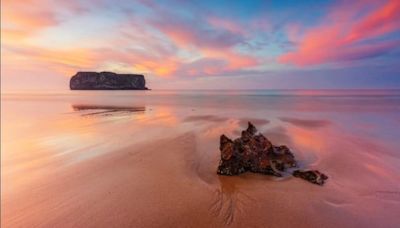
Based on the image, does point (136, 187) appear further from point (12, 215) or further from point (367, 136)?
point (367, 136)

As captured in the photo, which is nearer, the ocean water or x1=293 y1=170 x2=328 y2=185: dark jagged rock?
the ocean water

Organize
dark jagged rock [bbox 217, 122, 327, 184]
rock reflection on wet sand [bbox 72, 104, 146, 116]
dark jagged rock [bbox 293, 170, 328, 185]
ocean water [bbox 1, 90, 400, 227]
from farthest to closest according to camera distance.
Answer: rock reflection on wet sand [bbox 72, 104, 146, 116], dark jagged rock [bbox 217, 122, 327, 184], dark jagged rock [bbox 293, 170, 328, 185], ocean water [bbox 1, 90, 400, 227]

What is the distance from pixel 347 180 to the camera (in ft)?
19.6

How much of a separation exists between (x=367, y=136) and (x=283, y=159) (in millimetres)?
6565

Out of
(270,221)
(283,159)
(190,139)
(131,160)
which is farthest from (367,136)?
(131,160)

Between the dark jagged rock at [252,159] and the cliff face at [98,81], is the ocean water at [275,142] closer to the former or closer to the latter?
the dark jagged rock at [252,159]

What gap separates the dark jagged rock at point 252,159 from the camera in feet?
20.7

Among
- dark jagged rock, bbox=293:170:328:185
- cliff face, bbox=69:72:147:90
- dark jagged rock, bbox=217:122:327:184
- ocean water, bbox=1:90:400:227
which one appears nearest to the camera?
ocean water, bbox=1:90:400:227

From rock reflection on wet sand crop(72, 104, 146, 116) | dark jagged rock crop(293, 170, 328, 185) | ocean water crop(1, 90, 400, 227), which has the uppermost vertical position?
dark jagged rock crop(293, 170, 328, 185)

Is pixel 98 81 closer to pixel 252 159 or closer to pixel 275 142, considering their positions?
pixel 275 142

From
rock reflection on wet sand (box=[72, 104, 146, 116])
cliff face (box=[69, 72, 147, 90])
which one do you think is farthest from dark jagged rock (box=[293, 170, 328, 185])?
cliff face (box=[69, 72, 147, 90])

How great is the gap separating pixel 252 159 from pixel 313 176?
1.47 metres

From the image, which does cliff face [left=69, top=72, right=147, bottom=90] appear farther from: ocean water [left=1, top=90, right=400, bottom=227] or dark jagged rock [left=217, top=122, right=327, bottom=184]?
dark jagged rock [left=217, top=122, right=327, bottom=184]

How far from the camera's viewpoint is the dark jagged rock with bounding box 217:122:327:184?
6.30m
